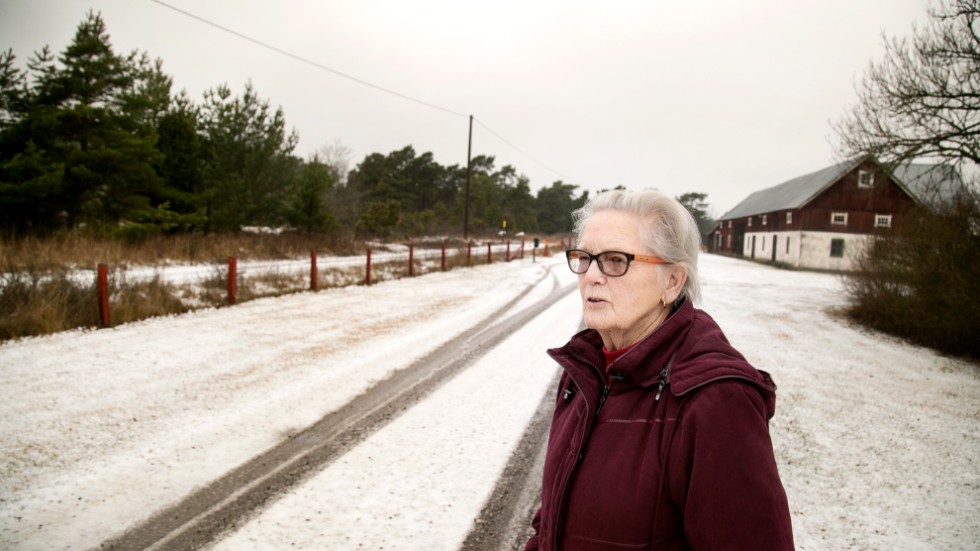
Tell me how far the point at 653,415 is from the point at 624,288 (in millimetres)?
489

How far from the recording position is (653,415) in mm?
1359

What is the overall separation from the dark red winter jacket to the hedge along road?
191 cm

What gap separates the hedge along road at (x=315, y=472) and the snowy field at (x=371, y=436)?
125mm

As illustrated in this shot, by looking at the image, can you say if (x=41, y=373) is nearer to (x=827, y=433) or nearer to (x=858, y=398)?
(x=827, y=433)

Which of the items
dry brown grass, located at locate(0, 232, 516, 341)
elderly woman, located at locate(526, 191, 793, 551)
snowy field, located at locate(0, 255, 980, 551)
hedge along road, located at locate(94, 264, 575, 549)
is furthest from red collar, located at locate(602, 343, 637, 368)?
dry brown grass, located at locate(0, 232, 516, 341)

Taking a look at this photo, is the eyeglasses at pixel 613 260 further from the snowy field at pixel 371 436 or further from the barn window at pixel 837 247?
the barn window at pixel 837 247

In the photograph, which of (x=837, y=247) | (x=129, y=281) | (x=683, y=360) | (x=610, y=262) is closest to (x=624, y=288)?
(x=610, y=262)

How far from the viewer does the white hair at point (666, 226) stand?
5.63 feet

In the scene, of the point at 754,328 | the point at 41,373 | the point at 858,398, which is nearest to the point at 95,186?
the point at 41,373

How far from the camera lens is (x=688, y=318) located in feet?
5.02

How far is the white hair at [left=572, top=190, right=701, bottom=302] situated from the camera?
1.72m

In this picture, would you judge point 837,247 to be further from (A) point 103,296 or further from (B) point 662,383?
(B) point 662,383

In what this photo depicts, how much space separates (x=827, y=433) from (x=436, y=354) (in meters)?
4.89

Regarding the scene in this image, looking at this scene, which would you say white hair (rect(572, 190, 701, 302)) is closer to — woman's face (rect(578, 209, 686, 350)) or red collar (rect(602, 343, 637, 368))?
woman's face (rect(578, 209, 686, 350))
